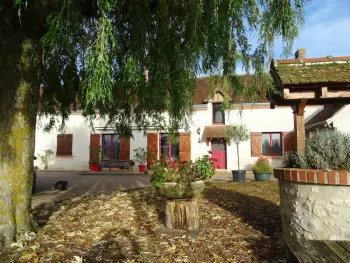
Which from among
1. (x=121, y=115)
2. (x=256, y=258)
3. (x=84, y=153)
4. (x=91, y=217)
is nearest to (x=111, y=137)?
(x=84, y=153)

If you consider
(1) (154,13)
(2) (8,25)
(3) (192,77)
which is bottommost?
(3) (192,77)

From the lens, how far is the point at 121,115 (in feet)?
21.3

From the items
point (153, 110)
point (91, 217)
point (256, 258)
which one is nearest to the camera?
point (256, 258)

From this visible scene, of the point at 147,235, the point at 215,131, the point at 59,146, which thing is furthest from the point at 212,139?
the point at 147,235

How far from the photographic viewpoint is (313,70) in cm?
423

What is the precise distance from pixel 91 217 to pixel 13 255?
6.00ft

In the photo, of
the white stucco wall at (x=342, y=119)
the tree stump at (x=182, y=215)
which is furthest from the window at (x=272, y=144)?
the tree stump at (x=182, y=215)

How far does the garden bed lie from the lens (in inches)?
133

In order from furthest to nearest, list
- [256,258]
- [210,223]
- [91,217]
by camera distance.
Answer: [91,217], [210,223], [256,258]

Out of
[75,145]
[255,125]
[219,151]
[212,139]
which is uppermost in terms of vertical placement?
[255,125]

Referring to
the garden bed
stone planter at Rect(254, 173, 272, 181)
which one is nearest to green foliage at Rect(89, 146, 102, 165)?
stone planter at Rect(254, 173, 272, 181)

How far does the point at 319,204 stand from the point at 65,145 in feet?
63.1

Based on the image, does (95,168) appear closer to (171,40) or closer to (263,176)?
(263,176)

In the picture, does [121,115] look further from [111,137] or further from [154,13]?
[111,137]
